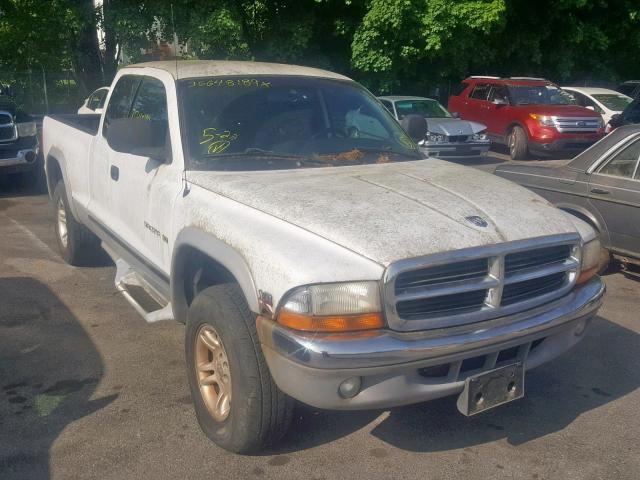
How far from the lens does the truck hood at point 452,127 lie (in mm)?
14672

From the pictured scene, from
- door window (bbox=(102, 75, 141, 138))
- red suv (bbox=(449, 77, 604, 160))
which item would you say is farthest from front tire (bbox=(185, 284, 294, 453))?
red suv (bbox=(449, 77, 604, 160))

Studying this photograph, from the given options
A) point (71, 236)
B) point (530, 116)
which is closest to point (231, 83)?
point (71, 236)

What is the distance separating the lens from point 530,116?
52.0ft

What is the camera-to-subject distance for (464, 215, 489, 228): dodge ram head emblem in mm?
3496

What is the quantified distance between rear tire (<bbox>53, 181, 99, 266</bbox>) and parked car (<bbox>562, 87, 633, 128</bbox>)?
14.2 meters

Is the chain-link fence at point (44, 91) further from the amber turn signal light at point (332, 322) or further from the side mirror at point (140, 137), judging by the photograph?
the amber turn signal light at point (332, 322)

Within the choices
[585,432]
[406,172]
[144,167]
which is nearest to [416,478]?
[585,432]

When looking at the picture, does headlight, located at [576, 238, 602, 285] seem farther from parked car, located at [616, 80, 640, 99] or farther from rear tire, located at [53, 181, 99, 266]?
parked car, located at [616, 80, 640, 99]

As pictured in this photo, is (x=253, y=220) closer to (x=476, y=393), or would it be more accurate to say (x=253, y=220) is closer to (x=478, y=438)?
(x=476, y=393)

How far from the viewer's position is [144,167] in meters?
4.67

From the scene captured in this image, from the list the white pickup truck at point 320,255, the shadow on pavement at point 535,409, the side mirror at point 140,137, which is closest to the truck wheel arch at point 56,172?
the white pickup truck at point 320,255

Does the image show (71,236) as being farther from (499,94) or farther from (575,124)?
(499,94)

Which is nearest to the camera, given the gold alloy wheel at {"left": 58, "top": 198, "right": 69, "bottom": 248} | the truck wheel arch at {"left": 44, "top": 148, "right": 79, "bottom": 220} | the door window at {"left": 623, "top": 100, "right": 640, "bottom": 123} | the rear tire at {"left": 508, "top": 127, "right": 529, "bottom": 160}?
the truck wheel arch at {"left": 44, "top": 148, "right": 79, "bottom": 220}

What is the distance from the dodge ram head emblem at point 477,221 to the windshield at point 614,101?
15.9 meters
